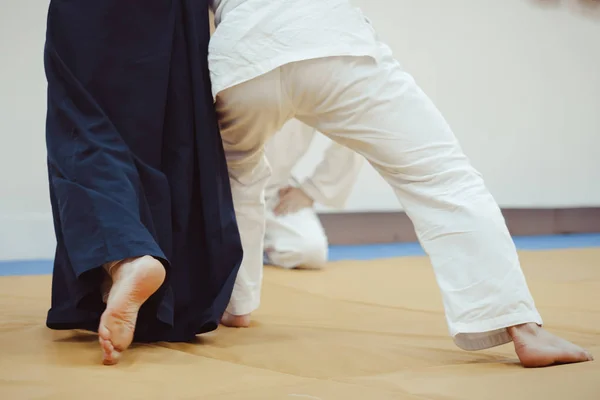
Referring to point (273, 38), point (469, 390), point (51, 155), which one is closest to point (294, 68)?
point (273, 38)

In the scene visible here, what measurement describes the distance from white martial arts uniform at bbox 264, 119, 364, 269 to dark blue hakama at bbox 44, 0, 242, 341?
129cm

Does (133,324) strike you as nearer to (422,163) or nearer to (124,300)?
(124,300)

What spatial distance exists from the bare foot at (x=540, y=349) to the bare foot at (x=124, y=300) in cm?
55

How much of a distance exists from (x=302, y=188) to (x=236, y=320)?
1.28m

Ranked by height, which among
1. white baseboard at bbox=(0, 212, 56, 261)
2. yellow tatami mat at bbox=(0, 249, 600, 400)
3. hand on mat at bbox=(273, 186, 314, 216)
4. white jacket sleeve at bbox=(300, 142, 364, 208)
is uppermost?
yellow tatami mat at bbox=(0, 249, 600, 400)

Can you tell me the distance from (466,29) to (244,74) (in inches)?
109

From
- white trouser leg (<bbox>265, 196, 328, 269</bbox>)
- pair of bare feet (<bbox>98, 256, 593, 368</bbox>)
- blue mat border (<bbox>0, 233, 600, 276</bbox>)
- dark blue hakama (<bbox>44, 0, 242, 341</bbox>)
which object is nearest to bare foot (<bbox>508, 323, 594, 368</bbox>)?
pair of bare feet (<bbox>98, 256, 593, 368</bbox>)

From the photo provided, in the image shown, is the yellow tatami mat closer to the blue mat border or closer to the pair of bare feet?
the pair of bare feet

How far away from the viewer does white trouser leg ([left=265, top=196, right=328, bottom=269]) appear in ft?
8.55

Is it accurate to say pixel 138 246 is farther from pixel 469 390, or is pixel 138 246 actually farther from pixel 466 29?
pixel 466 29

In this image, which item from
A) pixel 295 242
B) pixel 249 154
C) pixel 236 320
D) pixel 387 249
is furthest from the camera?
pixel 387 249

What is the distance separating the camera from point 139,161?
1.22 metres

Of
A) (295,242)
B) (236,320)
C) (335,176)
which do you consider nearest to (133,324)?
(236,320)

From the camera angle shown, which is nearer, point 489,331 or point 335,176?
point 489,331
